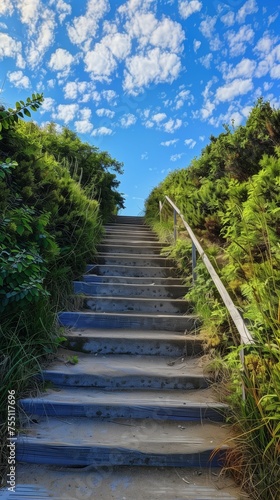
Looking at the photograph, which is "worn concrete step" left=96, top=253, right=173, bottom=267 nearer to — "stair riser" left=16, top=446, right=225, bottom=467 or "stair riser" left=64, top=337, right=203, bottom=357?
"stair riser" left=64, top=337, right=203, bottom=357

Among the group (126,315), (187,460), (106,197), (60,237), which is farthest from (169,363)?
(106,197)

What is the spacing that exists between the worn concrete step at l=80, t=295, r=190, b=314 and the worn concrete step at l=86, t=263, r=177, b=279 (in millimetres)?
715

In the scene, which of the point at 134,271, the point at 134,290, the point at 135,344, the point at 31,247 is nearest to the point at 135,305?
the point at 134,290

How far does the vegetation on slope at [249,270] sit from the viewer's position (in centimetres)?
169

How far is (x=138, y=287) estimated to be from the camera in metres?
3.93

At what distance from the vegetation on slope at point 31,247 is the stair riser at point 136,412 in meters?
0.33

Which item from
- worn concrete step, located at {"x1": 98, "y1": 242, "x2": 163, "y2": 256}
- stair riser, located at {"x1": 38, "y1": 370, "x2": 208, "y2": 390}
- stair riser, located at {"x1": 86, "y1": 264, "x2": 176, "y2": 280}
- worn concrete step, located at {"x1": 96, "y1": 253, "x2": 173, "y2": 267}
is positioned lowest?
stair riser, located at {"x1": 38, "y1": 370, "x2": 208, "y2": 390}

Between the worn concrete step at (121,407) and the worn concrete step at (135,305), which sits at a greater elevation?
the worn concrete step at (135,305)

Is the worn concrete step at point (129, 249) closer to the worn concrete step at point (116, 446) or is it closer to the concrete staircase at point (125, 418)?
the concrete staircase at point (125, 418)

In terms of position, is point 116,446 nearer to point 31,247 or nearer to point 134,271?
point 31,247

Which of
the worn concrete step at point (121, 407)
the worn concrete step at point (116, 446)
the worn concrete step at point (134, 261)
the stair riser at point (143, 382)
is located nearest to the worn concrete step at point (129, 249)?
the worn concrete step at point (134, 261)

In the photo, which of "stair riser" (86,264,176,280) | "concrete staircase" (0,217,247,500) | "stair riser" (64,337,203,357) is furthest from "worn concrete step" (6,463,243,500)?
"stair riser" (86,264,176,280)

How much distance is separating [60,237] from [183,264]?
1.59m

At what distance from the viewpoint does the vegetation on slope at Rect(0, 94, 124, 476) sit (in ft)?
7.43
